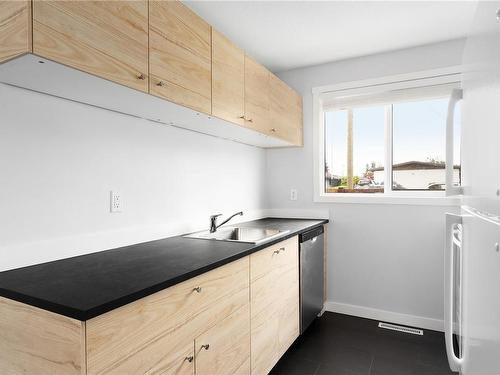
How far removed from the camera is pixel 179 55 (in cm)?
158

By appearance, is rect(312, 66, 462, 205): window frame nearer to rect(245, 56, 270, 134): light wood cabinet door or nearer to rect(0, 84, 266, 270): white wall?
rect(245, 56, 270, 134): light wood cabinet door

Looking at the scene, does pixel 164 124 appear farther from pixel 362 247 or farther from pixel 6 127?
pixel 362 247

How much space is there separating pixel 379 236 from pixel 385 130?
38.9 inches

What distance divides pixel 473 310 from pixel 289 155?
2.51m

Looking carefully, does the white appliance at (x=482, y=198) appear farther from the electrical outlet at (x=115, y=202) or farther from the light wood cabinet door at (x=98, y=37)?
the electrical outlet at (x=115, y=202)

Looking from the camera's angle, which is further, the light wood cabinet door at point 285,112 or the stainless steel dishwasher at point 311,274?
the light wood cabinet door at point 285,112

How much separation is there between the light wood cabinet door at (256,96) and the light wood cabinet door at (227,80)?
0.07 m

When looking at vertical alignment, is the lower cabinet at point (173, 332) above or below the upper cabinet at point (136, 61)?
below

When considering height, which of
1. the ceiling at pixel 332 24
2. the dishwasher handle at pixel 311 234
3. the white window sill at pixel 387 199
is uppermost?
the ceiling at pixel 332 24

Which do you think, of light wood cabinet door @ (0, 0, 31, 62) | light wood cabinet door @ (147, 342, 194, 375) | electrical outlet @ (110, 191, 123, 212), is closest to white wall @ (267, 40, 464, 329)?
electrical outlet @ (110, 191, 123, 212)

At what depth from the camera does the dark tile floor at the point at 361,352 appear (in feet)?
7.04

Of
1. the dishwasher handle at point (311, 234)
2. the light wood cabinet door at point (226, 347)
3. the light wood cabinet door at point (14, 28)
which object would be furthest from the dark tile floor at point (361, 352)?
the light wood cabinet door at point (14, 28)

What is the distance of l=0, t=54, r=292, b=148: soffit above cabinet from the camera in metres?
1.14

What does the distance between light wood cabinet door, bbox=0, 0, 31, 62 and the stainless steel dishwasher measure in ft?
6.39
